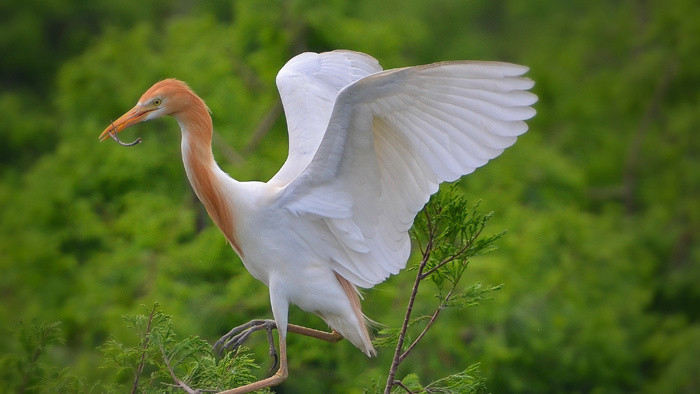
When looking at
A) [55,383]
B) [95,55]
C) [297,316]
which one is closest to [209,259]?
[297,316]

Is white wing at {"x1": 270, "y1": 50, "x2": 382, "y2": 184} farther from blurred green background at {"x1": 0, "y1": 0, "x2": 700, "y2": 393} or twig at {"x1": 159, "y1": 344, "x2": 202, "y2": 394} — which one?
blurred green background at {"x1": 0, "y1": 0, "x2": 700, "y2": 393}

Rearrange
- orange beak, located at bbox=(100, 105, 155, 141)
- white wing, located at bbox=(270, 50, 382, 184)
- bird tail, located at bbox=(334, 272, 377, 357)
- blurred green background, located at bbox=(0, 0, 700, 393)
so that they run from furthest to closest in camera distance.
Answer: blurred green background, located at bbox=(0, 0, 700, 393) < white wing, located at bbox=(270, 50, 382, 184) < bird tail, located at bbox=(334, 272, 377, 357) < orange beak, located at bbox=(100, 105, 155, 141)

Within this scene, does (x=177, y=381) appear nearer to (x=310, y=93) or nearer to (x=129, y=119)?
(x=129, y=119)

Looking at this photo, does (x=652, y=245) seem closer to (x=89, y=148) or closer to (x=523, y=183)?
(x=523, y=183)

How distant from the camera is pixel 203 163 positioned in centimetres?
450

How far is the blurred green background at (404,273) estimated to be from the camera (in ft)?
27.6

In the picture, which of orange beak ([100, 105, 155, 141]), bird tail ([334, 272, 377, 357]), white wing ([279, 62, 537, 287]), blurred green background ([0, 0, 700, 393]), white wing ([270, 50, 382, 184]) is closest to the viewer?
white wing ([279, 62, 537, 287])

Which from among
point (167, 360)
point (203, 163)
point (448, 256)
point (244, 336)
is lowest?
point (244, 336)

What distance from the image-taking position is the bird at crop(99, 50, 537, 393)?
3699 mm

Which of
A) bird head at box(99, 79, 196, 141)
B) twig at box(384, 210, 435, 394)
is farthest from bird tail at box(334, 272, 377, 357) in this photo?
bird head at box(99, 79, 196, 141)

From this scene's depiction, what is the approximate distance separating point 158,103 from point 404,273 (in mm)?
4579

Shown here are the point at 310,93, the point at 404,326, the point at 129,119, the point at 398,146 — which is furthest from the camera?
the point at 310,93

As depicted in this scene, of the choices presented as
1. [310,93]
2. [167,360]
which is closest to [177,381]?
[167,360]

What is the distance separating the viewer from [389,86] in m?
3.70
